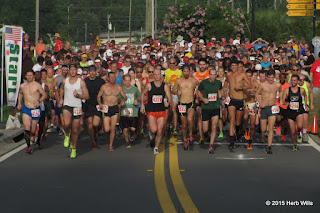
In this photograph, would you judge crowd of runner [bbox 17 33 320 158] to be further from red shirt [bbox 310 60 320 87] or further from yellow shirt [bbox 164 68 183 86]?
red shirt [bbox 310 60 320 87]

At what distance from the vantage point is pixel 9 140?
693 inches

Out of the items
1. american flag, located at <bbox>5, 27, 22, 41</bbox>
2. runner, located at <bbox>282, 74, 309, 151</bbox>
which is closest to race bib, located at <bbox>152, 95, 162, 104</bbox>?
runner, located at <bbox>282, 74, 309, 151</bbox>

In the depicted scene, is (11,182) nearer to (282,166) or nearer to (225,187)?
(225,187)

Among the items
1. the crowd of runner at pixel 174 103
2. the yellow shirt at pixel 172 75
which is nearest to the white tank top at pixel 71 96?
the crowd of runner at pixel 174 103

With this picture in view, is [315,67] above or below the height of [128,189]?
above

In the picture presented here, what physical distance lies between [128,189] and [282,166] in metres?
3.77

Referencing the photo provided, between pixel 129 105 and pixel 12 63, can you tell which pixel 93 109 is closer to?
pixel 129 105

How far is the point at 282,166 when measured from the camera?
13.6m

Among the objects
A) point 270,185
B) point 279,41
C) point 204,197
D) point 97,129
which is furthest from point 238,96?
point 279,41

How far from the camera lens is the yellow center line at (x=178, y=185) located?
9.67m

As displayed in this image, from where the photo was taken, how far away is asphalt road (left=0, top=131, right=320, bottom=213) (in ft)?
32.2

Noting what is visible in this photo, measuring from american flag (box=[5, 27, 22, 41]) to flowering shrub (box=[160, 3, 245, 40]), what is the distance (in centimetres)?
2372

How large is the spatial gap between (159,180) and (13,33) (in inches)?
367

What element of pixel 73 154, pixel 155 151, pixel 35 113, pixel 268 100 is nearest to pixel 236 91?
pixel 268 100
